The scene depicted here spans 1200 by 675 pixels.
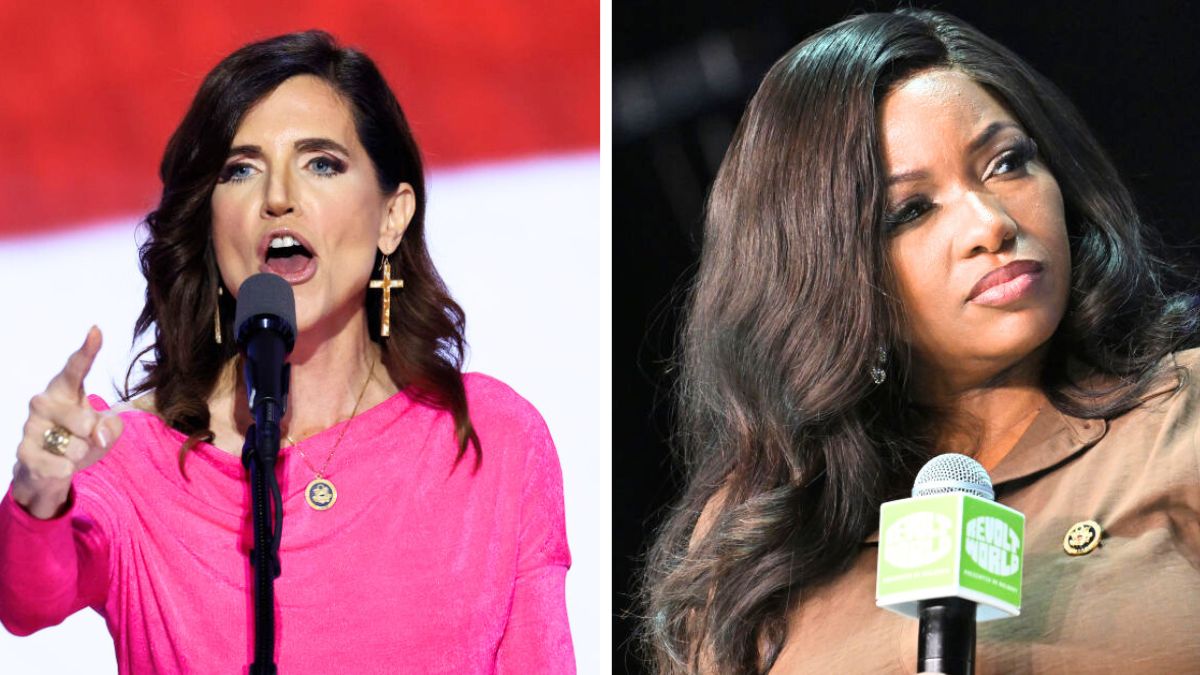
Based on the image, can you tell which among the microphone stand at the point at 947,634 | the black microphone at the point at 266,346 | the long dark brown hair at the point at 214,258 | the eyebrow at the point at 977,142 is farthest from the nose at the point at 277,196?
the microphone stand at the point at 947,634

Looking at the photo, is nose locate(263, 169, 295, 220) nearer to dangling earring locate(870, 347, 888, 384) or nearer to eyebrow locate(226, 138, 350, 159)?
eyebrow locate(226, 138, 350, 159)

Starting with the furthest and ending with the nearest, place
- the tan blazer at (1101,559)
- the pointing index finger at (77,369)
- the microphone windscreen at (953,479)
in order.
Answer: the tan blazer at (1101,559) < the pointing index finger at (77,369) < the microphone windscreen at (953,479)

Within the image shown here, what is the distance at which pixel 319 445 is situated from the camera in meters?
3.61

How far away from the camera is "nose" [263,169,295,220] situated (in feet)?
11.7

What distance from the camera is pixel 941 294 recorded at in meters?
3.37

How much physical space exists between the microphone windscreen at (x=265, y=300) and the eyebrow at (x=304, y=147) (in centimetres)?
73

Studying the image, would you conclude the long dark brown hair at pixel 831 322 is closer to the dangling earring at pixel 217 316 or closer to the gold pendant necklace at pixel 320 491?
the gold pendant necklace at pixel 320 491

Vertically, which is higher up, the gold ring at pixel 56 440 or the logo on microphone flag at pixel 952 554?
the gold ring at pixel 56 440

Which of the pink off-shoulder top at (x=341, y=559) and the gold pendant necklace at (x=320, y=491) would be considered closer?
the pink off-shoulder top at (x=341, y=559)

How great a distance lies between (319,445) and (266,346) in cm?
80

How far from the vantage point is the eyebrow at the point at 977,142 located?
11.0 ft

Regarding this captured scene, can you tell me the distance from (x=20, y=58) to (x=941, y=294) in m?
1.99

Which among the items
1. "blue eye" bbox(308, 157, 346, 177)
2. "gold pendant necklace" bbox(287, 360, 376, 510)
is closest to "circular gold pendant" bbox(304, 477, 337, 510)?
"gold pendant necklace" bbox(287, 360, 376, 510)

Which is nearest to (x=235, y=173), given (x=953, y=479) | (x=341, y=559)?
(x=341, y=559)
